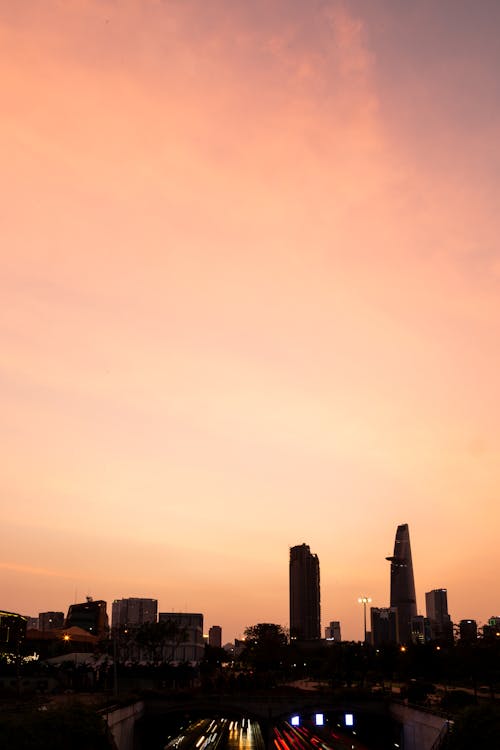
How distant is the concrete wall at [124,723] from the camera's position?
6881 cm

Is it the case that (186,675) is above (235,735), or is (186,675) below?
above

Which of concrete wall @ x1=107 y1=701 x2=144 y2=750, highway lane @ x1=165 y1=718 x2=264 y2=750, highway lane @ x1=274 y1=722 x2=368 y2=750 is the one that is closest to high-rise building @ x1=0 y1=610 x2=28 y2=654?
highway lane @ x1=165 y1=718 x2=264 y2=750

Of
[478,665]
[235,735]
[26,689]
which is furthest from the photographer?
[235,735]

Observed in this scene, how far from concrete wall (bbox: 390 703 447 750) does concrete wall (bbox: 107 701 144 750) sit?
29252mm

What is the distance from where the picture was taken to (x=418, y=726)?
7338cm

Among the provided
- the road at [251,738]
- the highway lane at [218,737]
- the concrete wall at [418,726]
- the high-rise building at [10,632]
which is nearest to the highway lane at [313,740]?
the road at [251,738]

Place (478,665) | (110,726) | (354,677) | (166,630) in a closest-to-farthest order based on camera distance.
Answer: (110,726), (478,665), (354,677), (166,630)

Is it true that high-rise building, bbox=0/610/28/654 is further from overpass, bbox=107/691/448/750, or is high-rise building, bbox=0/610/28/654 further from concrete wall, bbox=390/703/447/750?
concrete wall, bbox=390/703/447/750

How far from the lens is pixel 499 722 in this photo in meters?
50.8

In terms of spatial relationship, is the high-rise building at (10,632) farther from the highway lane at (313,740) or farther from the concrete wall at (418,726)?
the concrete wall at (418,726)

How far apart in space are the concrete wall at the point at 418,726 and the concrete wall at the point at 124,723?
96.0 feet

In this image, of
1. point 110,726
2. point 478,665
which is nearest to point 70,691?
point 110,726

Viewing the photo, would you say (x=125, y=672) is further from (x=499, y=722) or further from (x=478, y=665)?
(x=499, y=722)

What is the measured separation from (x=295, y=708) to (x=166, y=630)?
7553 centimetres
